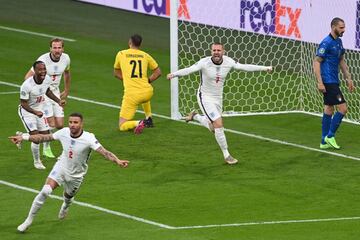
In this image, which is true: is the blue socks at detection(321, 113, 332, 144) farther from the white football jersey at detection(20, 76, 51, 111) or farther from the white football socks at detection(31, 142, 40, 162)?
the white football socks at detection(31, 142, 40, 162)

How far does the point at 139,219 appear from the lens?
19.3 meters

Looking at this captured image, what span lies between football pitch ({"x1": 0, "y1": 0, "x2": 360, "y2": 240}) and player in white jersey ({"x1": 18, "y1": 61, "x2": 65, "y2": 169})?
671mm

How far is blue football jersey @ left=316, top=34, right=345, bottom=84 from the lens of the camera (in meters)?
23.7

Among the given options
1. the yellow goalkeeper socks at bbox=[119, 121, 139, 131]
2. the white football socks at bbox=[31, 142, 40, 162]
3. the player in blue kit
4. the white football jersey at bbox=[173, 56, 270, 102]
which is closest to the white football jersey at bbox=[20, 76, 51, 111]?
the white football socks at bbox=[31, 142, 40, 162]

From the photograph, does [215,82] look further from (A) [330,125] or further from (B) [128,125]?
(B) [128,125]

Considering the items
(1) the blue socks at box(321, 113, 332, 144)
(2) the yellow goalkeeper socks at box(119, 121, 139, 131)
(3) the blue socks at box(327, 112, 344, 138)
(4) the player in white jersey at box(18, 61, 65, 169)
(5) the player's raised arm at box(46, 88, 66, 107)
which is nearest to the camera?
(4) the player in white jersey at box(18, 61, 65, 169)

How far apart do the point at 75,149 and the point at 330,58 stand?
22.6 feet

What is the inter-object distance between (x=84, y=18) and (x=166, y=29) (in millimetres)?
2882

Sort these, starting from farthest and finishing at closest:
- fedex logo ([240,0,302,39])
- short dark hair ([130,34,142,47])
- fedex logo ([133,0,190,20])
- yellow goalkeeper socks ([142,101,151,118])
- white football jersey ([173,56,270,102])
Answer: fedex logo ([133,0,190,20]) → fedex logo ([240,0,302,39]) → yellow goalkeeper socks ([142,101,151,118]) → short dark hair ([130,34,142,47]) → white football jersey ([173,56,270,102])

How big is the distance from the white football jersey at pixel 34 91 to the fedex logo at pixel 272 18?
8229 mm

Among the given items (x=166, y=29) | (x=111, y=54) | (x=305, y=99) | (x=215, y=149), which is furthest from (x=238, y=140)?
(x=166, y=29)

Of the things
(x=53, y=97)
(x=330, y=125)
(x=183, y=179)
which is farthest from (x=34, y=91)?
(x=330, y=125)

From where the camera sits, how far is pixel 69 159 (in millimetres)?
18844

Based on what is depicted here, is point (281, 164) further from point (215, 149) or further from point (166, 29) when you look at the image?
point (166, 29)
